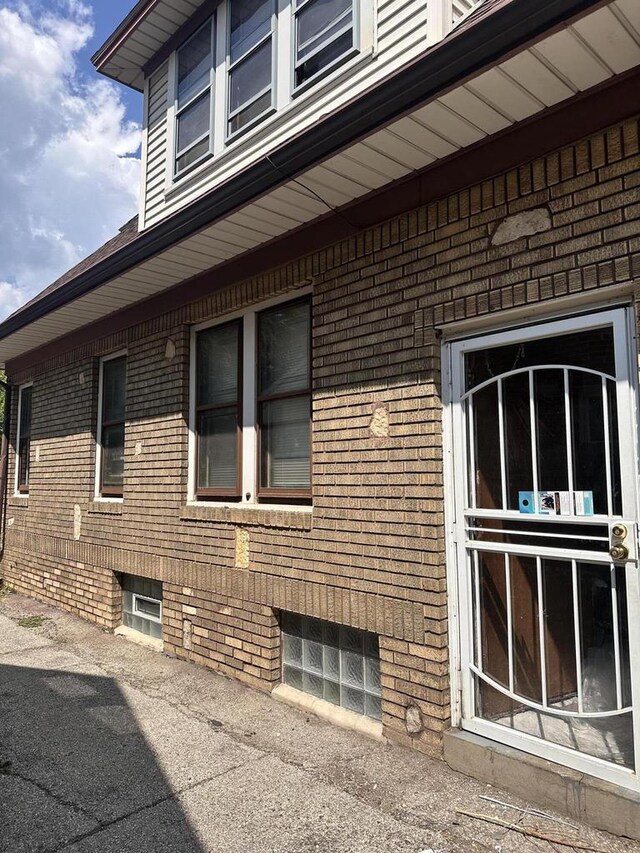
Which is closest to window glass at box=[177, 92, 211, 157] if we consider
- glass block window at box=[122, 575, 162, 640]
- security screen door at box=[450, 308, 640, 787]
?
security screen door at box=[450, 308, 640, 787]

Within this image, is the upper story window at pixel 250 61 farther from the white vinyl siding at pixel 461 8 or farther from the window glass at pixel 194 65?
the white vinyl siding at pixel 461 8

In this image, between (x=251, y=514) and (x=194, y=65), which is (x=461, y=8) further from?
(x=251, y=514)

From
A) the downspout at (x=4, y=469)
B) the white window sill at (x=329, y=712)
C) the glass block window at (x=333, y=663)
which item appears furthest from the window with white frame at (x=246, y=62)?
the downspout at (x=4, y=469)

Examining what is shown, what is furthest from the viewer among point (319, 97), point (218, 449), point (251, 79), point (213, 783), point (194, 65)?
point (194, 65)

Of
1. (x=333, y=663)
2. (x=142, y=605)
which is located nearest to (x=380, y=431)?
(x=333, y=663)

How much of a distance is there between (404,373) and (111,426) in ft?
15.0

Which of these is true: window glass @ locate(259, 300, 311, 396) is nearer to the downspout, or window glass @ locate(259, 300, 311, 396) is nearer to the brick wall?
the brick wall

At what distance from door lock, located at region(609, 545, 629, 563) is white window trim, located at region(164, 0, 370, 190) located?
3555 mm

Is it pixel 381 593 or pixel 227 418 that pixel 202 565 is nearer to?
pixel 227 418

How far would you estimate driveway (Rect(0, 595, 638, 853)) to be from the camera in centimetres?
280

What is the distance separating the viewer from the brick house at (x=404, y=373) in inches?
115

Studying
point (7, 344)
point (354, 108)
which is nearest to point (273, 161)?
point (354, 108)

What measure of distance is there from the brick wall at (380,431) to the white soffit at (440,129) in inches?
11.2

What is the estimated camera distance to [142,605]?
6.44 metres
